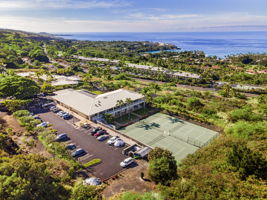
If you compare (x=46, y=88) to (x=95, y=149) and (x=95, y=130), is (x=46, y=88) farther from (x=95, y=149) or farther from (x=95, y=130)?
(x=95, y=149)

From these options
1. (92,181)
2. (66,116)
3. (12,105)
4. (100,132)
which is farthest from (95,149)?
(12,105)

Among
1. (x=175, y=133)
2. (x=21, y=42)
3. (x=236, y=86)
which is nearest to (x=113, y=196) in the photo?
(x=175, y=133)

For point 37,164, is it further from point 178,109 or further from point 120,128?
point 178,109

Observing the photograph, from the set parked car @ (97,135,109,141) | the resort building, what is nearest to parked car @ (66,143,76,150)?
parked car @ (97,135,109,141)

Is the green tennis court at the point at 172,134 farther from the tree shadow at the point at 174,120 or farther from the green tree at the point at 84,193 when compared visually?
the green tree at the point at 84,193

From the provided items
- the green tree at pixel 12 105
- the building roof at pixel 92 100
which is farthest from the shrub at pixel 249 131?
the green tree at pixel 12 105

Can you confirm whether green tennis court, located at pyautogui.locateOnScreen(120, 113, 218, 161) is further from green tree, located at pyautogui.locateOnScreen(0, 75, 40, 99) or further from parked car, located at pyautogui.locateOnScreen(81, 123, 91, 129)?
green tree, located at pyautogui.locateOnScreen(0, 75, 40, 99)
